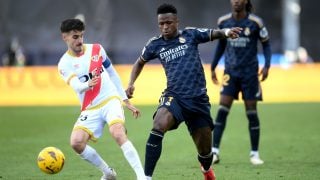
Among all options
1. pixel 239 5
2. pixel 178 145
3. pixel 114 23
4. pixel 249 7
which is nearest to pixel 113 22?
pixel 114 23

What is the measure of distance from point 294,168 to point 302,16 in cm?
1738

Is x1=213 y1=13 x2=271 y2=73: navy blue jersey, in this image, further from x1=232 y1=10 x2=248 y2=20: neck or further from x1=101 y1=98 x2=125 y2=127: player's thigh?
x1=101 y1=98 x2=125 y2=127: player's thigh

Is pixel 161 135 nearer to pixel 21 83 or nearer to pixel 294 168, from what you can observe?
pixel 294 168

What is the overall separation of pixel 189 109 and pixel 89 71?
4.49 ft

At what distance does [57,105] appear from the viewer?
2388 cm

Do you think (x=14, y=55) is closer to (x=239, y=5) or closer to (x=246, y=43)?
(x=246, y=43)

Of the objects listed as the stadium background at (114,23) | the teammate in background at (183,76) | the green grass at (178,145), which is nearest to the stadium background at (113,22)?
the stadium background at (114,23)

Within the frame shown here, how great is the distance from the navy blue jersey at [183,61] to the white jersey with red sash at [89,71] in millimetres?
731

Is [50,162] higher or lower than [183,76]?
lower

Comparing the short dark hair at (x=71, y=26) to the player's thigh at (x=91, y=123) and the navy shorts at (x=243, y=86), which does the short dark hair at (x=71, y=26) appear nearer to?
the player's thigh at (x=91, y=123)

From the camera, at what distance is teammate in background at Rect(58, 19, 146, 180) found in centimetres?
1005

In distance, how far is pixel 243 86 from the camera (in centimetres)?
1291

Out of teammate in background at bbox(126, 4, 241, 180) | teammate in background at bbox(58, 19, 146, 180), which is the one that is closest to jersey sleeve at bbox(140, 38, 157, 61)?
teammate in background at bbox(126, 4, 241, 180)

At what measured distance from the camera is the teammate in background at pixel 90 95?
1005 centimetres
